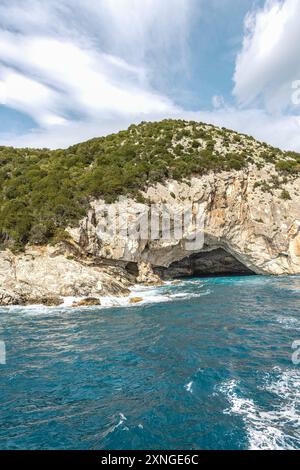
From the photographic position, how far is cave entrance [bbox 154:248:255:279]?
1991 inches

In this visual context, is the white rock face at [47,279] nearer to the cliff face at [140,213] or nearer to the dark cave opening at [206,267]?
the cliff face at [140,213]

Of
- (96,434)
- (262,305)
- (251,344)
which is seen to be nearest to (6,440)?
(96,434)

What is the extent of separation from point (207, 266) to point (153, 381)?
1595 inches

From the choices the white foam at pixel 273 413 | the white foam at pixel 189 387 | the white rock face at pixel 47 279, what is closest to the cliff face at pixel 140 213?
the white rock face at pixel 47 279

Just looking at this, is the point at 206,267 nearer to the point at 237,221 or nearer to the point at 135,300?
the point at 237,221

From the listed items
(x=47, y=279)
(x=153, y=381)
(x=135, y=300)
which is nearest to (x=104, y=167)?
(x=47, y=279)

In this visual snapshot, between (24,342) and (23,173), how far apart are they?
119ft

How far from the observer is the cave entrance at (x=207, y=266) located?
50.6 metres

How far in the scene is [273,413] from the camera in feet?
34.5

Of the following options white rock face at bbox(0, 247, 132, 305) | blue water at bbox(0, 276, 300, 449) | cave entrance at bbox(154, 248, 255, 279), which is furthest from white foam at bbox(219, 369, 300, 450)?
cave entrance at bbox(154, 248, 255, 279)

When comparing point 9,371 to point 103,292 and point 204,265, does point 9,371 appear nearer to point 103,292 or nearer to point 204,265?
point 103,292

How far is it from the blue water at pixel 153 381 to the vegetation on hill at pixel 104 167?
53.0ft

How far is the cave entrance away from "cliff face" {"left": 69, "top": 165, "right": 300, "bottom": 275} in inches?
63.7

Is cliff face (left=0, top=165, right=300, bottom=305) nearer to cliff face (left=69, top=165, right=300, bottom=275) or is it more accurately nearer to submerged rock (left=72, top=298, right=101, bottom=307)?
cliff face (left=69, top=165, right=300, bottom=275)
